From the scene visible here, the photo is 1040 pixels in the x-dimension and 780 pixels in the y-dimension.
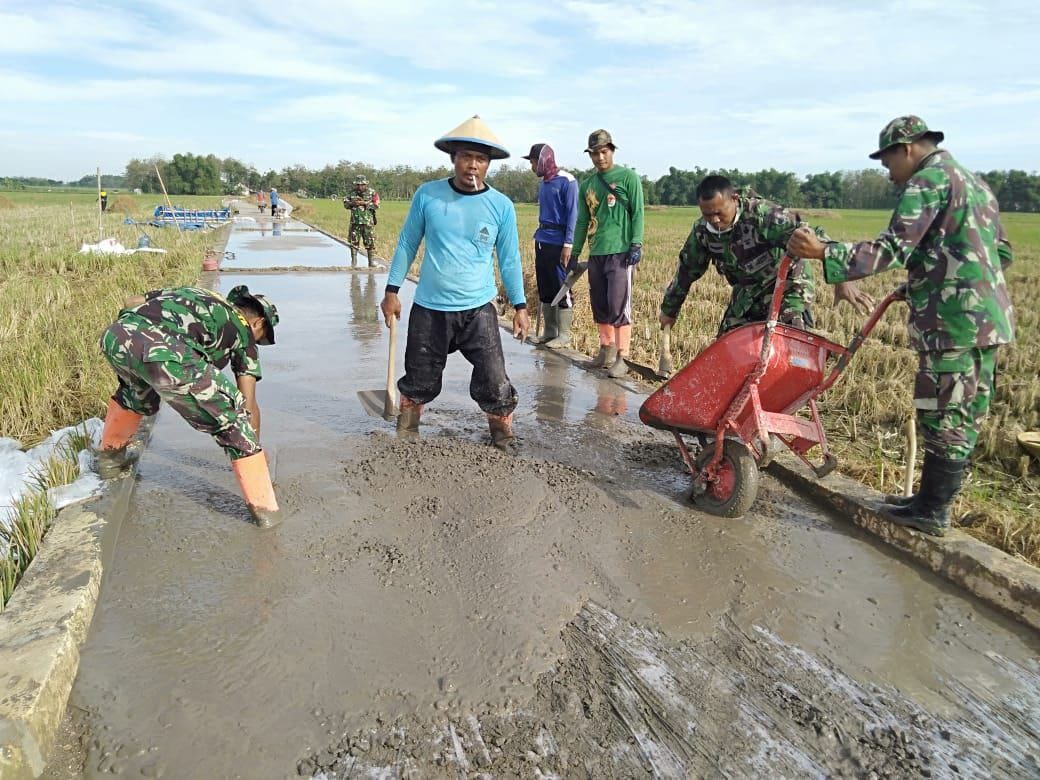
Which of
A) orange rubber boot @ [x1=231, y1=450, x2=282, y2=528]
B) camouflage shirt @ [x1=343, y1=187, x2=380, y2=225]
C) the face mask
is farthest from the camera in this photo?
camouflage shirt @ [x1=343, y1=187, x2=380, y2=225]

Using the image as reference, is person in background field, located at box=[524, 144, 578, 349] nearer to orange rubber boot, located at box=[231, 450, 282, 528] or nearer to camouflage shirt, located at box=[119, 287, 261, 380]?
camouflage shirt, located at box=[119, 287, 261, 380]

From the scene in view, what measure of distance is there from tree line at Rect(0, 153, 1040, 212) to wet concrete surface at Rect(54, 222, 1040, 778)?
61928mm

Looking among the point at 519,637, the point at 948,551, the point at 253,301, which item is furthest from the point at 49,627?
the point at 948,551

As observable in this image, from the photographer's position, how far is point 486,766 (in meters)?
1.86

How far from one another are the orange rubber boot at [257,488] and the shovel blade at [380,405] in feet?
4.61

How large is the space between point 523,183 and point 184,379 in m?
76.0

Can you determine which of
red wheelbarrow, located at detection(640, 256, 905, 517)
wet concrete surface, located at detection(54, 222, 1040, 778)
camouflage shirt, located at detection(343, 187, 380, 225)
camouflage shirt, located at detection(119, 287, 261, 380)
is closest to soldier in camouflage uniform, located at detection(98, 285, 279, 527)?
camouflage shirt, located at detection(119, 287, 261, 380)

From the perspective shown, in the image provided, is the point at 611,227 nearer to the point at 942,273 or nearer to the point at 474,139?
the point at 474,139

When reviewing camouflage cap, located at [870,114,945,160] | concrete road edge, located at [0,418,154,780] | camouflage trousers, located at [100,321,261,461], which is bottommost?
concrete road edge, located at [0,418,154,780]

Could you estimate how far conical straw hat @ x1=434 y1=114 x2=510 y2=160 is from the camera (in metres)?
3.66

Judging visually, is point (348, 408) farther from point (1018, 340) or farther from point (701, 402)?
point (1018, 340)

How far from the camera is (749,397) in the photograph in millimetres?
3162

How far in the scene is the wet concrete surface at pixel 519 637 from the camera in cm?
194

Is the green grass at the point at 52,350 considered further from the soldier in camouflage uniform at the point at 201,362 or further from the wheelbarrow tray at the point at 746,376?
the wheelbarrow tray at the point at 746,376
